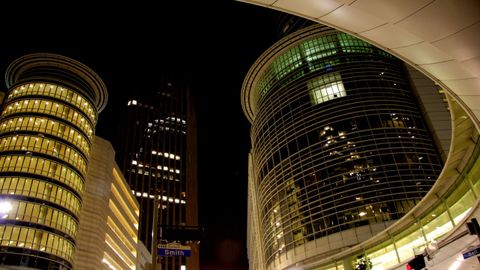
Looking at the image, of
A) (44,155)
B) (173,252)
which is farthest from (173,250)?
(44,155)

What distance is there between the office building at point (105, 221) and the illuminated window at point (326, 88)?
149ft

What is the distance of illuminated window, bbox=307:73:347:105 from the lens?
246 ft

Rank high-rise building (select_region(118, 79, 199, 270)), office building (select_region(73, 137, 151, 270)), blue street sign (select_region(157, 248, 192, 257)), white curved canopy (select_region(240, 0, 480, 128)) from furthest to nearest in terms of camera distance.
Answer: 1. high-rise building (select_region(118, 79, 199, 270))
2. office building (select_region(73, 137, 151, 270))
3. blue street sign (select_region(157, 248, 192, 257))
4. white curved canopy (select_region(240, 0, 480, 128))

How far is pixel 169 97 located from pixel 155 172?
166 ft

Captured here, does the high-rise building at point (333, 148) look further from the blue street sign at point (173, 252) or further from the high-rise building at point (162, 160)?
the high-rise building at point (162, 160)

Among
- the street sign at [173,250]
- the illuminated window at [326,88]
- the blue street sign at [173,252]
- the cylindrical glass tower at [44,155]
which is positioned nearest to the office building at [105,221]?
the cylindrical glass tower at [44,155]

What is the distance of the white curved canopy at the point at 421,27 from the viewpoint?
6223 mm

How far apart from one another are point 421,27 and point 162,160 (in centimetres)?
15183

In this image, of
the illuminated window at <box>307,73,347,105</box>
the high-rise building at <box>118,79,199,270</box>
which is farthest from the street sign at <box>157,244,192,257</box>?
the high-rise building at <box>118,79,199,270</box>

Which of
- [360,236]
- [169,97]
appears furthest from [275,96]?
[169,97]

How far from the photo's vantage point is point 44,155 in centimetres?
6234

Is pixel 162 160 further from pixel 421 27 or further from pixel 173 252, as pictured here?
pixel 421 27

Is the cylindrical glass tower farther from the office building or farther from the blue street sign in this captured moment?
the blue street sign

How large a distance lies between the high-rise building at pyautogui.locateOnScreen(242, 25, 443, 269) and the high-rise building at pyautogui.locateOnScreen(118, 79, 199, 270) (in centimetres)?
6121
